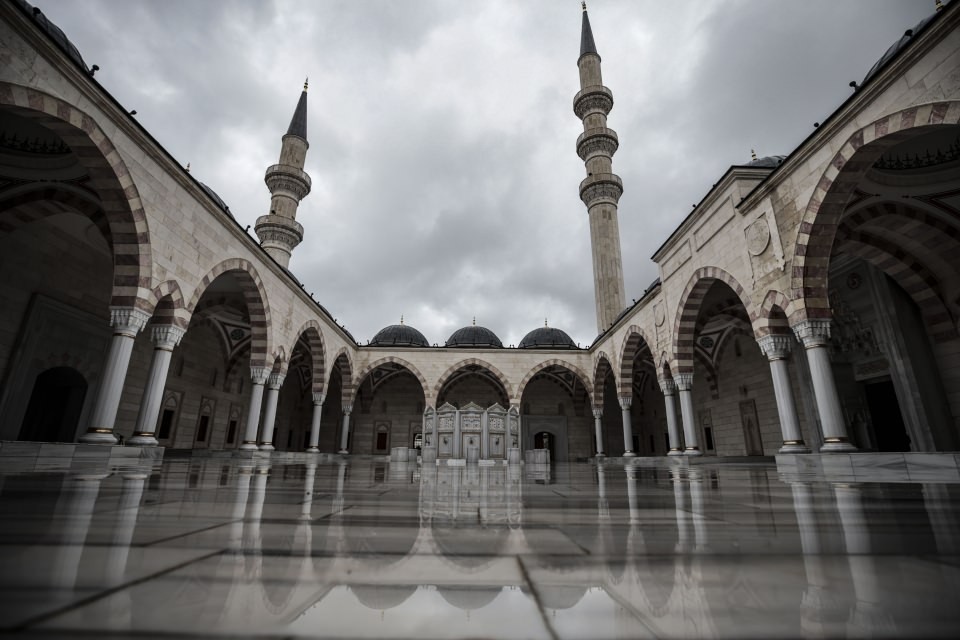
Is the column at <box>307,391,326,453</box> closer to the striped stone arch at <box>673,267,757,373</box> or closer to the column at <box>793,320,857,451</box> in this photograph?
the striped stone arch at <box>673,267,757,373</box>

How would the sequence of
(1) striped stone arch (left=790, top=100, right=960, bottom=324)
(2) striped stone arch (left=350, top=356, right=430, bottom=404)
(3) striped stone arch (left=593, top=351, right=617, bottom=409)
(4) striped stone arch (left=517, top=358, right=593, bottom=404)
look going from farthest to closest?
(4) striped stone arch (left=517, top=358, right=593, bottom=404), (2) striped stone arch (left=350, top=356, right=430, bottom=404), (3) striped stone arch (left=593, top=351, right=617, bottom=409), (1) striped stone arch (left=790, top=100, right=960, bottom=324)

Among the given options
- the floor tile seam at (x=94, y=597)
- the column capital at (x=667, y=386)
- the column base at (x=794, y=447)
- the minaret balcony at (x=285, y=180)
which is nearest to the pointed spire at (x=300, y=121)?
the minaret balcony at (x=285, y=180)

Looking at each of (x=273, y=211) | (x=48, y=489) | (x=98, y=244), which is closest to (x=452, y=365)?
(x=273, y=211)

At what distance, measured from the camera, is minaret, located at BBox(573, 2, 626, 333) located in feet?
70.7

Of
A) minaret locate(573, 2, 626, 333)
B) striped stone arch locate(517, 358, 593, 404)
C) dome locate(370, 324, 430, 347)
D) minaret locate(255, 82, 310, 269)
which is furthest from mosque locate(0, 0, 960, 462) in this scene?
dome locate(370, 324, 430, 347)

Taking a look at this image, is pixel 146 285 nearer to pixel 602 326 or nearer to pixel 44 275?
pixel 44 275

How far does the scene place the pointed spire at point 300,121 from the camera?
21750 mm

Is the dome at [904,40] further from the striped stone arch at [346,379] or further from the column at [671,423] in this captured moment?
the striped stone arch at [346,379]

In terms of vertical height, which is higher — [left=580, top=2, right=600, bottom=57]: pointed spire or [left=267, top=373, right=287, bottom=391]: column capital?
[left=580, top=2, right=600, bottom=57]: pointed spire

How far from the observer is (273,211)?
20219 millimetres

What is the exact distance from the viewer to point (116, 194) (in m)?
7.57

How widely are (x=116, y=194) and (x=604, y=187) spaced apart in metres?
19.7

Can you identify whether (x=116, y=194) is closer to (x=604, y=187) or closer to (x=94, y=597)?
(x=94, y=597)

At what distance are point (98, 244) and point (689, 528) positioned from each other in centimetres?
1472
